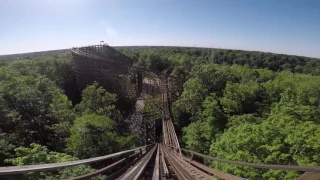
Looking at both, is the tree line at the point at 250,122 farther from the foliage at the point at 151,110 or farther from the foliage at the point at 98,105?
the foliage at the point at 98,105

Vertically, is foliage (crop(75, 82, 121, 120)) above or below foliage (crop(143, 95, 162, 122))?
above

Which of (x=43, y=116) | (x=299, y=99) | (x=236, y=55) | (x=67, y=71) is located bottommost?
(x=43, y=116)

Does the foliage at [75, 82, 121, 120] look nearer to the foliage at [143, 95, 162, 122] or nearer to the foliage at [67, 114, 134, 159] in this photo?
the foliage at [143, 95, 162, 122]

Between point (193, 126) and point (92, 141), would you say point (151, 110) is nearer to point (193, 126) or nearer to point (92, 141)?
point (193, 126)

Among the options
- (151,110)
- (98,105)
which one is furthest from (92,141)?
(151,110)

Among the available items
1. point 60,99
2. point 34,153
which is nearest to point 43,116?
point 60,99

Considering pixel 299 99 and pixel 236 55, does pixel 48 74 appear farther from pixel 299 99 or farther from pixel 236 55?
pixel 236 55

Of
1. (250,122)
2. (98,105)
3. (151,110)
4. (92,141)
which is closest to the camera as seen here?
(92,141)

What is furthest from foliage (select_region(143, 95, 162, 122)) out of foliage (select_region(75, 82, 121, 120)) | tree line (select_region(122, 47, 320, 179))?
foliage (select_region(75, 82, 121, 120))

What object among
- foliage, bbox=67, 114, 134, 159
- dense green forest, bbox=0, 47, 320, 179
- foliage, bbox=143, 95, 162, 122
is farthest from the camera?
foliage, bbox=143, 95, 162, 122

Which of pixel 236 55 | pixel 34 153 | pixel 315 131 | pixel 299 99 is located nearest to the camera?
pixel 34 153

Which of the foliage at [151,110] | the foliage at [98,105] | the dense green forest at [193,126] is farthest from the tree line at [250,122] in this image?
the foliage at [98,105]
